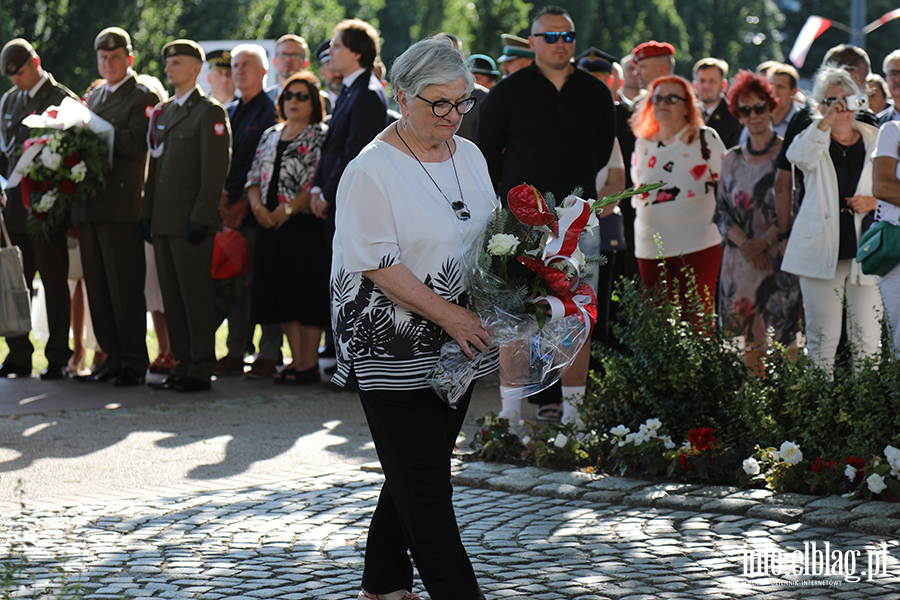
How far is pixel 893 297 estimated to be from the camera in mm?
6812

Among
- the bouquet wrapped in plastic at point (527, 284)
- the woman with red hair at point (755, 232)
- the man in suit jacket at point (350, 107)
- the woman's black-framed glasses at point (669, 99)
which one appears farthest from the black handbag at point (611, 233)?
the bouquet wrapped in plastic at point (527, 284)

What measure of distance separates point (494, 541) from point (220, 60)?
26.8 feet

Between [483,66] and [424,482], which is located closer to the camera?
[424,482]

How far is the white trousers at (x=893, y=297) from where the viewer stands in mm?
6781

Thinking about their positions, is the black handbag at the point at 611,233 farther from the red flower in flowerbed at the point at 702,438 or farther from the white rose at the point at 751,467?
the white rose at the point at 751,467

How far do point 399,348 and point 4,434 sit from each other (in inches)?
198

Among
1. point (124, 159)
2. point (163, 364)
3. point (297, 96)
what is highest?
point (297, 96)

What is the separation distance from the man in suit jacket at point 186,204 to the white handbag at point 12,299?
75.6 inches

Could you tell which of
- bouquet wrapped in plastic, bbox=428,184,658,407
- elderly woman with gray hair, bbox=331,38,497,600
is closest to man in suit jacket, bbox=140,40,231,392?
elderly woman with gray hair, bbox=331,38,497,600

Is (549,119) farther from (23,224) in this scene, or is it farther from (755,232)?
(23,224)

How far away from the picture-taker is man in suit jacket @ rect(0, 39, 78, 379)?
10562 millimetres

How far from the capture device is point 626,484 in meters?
5.85

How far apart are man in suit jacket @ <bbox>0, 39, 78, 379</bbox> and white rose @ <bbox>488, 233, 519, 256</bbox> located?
784cm

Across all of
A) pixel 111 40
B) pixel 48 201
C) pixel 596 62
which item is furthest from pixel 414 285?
pixel 596 62
